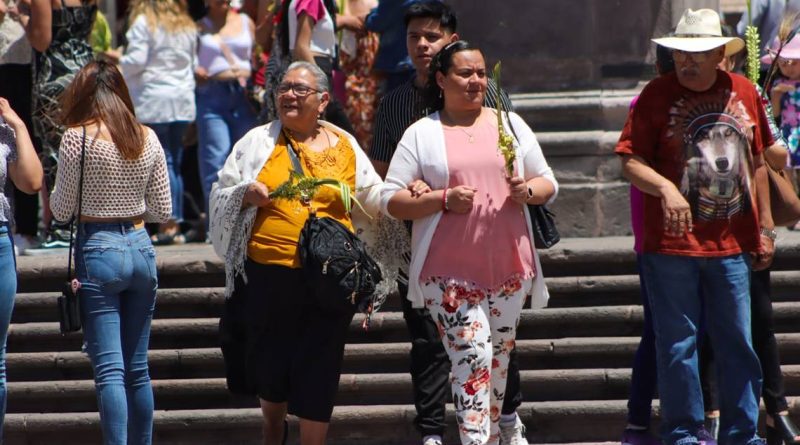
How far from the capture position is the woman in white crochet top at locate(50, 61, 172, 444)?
664 cm

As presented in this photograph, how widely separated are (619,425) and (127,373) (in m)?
2.46

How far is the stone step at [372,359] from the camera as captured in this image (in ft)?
26.5

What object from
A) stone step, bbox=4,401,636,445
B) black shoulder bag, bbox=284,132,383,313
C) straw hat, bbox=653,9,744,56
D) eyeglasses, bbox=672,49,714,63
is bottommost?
stone step, bbox=4,401,636,445

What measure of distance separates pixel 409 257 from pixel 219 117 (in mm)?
3854

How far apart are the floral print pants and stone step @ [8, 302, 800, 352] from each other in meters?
1.57

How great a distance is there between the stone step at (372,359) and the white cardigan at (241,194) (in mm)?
1362

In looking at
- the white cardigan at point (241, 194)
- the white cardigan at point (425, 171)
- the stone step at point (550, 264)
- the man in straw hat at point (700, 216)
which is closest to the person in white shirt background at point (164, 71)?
the stone step at point (550, 264)

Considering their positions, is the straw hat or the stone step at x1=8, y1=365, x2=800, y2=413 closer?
→ the straw hat

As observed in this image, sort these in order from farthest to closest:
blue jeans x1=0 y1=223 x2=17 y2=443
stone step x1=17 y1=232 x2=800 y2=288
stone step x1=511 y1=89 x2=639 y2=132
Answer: stone step x1=511 y1=89 x2=639 y2=132
stone step x1=17 y1=232 x2=800 y2=288
blue jeans x1=0 y1=223 x2=17 y2=443

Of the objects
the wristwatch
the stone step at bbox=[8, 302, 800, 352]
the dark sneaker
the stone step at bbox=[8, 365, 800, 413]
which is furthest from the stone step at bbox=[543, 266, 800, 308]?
the wristwatch

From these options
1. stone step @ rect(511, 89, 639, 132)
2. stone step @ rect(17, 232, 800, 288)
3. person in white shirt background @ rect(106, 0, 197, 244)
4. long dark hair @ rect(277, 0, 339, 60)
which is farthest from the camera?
person in white shirt background @ rect(106, 0, 197, 244)

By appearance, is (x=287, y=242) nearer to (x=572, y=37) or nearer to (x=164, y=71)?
(x=572, y=37)

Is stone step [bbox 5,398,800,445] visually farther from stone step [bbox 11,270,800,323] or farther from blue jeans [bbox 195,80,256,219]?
blue jeans [bbox 195,80,256,219]

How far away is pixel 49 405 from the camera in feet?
27.3
